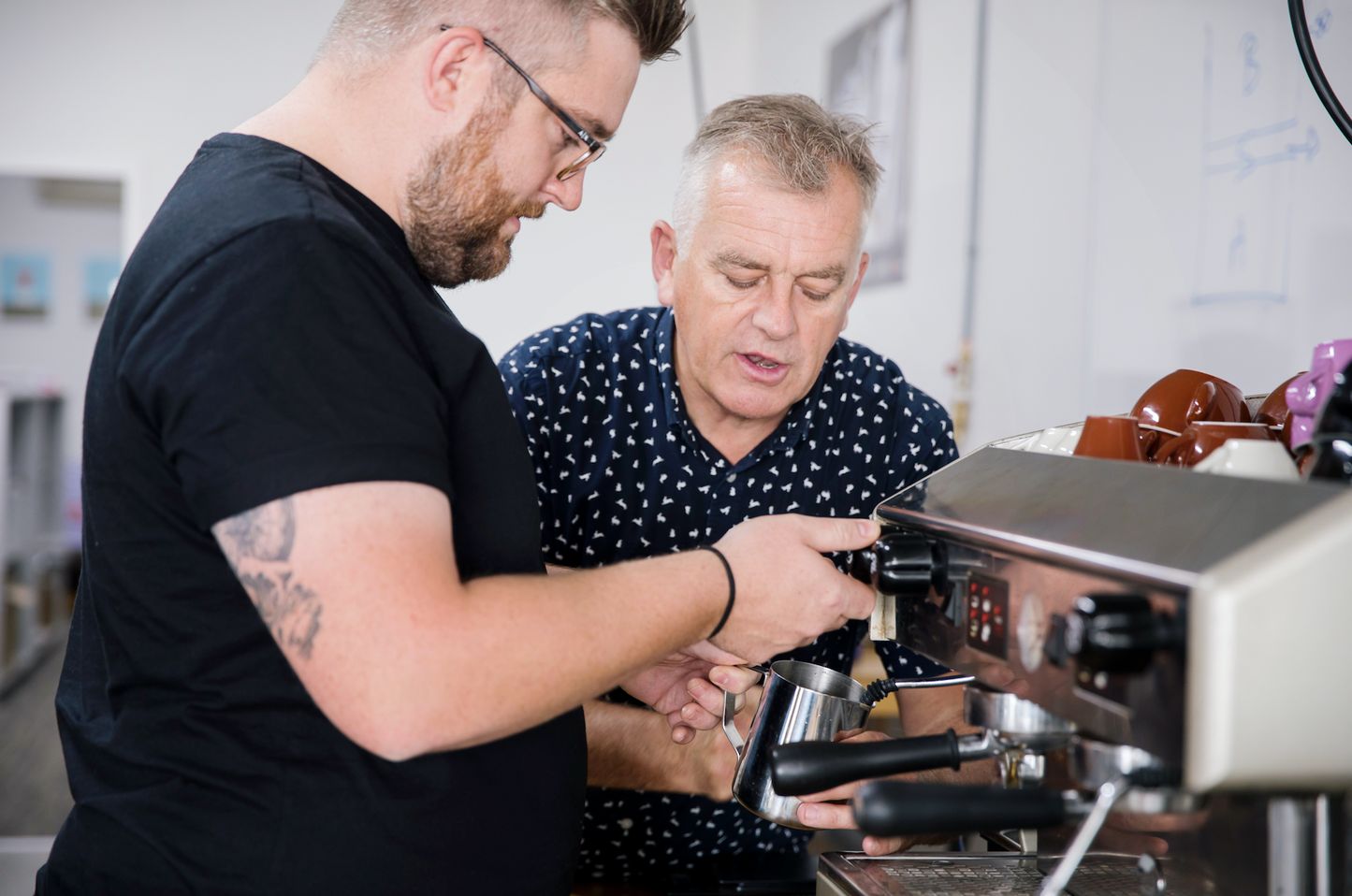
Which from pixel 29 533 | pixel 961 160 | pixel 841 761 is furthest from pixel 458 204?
pixel 29 533

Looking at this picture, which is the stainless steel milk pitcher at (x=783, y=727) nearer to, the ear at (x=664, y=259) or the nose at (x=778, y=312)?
the nose at (x=778, y=312)

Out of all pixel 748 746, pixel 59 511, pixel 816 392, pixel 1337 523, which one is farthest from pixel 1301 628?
pixel 59 511

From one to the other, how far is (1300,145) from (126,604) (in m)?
1.45

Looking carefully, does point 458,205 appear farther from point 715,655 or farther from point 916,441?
point 916,441

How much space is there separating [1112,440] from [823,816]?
367 mm

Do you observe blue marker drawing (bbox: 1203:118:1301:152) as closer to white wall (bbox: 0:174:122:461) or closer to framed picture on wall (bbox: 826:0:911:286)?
framed picture on wall (bbox: 826:0:911:286)

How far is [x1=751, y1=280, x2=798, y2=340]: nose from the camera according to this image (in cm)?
112

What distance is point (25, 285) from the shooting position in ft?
19.6

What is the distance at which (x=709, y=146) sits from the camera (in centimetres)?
119

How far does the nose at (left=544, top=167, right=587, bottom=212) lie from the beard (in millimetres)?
36

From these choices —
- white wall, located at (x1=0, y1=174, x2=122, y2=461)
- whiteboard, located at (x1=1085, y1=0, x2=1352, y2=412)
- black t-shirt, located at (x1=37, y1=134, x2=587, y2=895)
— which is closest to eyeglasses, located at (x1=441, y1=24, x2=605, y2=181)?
black t-shirt, located at (x1=37, y1=134, x2=587, y2=895)

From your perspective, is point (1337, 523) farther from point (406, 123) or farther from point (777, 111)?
point (777, 111)

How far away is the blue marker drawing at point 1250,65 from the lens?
1416 mm

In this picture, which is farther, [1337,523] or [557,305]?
[557,305]
